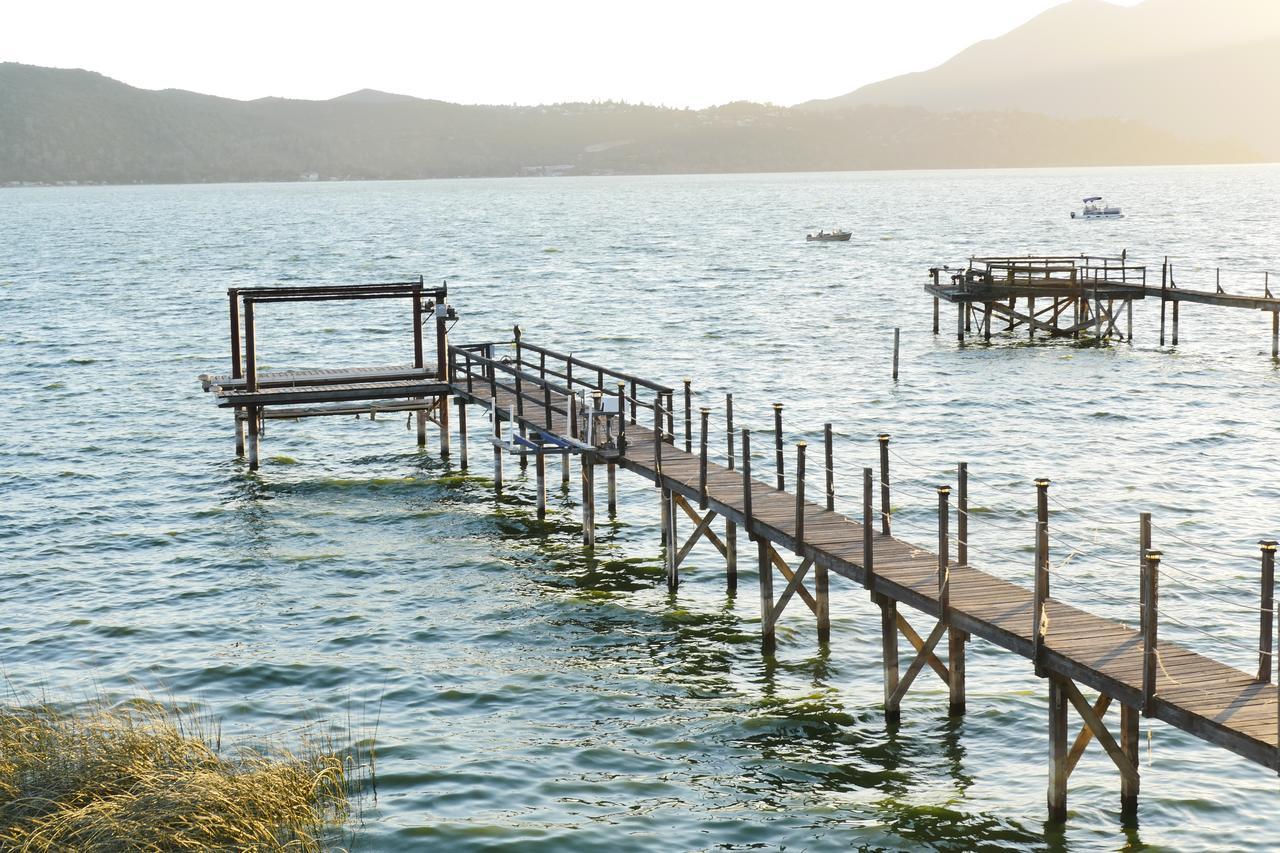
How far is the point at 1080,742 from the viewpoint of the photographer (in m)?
16.7

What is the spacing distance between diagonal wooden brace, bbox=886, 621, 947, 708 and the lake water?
1.45ft

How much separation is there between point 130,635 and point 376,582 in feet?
15.2

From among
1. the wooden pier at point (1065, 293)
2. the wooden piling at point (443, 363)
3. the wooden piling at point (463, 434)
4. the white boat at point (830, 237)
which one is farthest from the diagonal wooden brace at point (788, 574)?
the white boat at point (830, 237)

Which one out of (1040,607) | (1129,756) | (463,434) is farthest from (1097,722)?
(463,434)

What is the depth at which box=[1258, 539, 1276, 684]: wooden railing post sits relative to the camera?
1481cm

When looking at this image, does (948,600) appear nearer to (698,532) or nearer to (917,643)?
(917,643)

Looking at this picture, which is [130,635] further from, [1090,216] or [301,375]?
[1090,216]

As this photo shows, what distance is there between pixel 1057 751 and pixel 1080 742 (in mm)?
322

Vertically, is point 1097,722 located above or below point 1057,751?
above

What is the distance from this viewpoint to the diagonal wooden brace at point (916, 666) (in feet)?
61.7

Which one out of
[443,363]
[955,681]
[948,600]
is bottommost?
[955,681]

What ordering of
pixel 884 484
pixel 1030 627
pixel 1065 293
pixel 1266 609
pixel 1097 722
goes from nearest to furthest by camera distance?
pixel 1266 609, pixel 1097 722, pixel 1030 627, pixel 884 484, pixel 1065 293

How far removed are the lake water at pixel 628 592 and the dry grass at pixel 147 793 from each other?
1.18 meters

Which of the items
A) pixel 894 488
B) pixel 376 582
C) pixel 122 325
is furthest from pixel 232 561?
pixel 122 325
